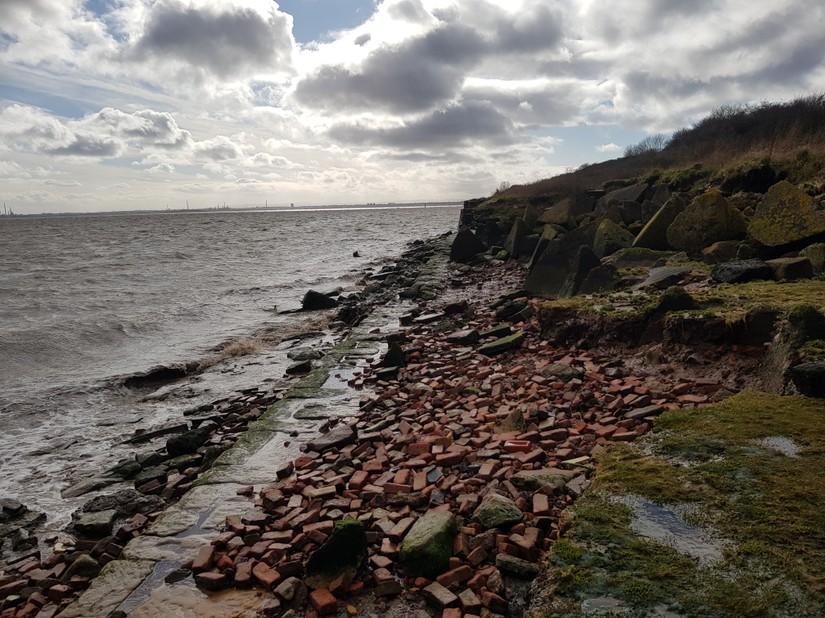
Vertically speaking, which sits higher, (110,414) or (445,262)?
(445,262)

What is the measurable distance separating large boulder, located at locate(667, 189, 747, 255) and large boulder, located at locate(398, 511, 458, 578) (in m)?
9.56

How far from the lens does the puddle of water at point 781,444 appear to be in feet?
11.6

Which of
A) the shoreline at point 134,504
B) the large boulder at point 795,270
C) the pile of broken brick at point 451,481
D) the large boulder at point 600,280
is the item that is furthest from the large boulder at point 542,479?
the large boulder at point 600,280

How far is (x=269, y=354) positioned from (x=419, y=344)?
384cm

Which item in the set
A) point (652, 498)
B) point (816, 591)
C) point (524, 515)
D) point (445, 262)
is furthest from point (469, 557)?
point (445, 262)

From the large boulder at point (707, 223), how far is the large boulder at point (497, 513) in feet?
29.9

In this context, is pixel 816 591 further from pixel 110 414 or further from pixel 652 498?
pixel 110 414

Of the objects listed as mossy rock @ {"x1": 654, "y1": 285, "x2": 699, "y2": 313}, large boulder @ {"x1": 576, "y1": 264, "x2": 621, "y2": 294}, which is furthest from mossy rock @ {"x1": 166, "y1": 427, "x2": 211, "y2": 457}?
large boulder @ {"x1": 576, "y1": 264, "x2": 621, "y2": 294}

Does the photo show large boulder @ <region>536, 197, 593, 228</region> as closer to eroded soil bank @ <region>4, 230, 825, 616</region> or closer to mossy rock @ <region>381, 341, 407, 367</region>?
mossy rock @ <region>381, 341, 407, 367</region>

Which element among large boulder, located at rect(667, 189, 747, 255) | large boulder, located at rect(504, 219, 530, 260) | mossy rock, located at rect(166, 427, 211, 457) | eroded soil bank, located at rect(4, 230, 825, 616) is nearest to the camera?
eroded soil bank, located at rect(4, 230, 825, 616)

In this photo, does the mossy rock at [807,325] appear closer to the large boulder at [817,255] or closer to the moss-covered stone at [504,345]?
the large boulder at [817,255]

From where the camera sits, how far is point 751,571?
8.29 feet

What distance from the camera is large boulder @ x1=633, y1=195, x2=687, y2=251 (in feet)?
39.5

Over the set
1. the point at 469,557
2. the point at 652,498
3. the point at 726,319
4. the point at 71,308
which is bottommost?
the point at 71,308
